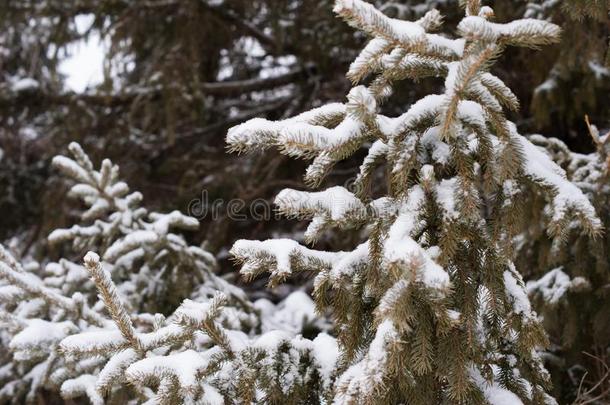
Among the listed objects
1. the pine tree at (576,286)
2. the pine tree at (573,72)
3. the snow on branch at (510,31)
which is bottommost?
the pine tree at (576,286)

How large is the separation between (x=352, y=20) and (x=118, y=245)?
2266mm

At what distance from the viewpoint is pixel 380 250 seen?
5.65ft

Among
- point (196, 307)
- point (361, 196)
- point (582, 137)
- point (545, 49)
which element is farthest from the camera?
point (582, 137)

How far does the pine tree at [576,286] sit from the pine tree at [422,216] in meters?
1.21

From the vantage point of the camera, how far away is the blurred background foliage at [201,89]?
4938 mm

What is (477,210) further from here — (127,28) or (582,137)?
(127,28)

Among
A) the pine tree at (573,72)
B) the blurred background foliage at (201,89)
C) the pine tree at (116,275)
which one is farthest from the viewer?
the blurred background foliage at (201,89)

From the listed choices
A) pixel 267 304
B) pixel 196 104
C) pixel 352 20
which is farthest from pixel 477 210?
pixel 196 104

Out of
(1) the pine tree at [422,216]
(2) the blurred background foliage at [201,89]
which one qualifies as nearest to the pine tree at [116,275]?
(2) the blurred background foliage at [201,89]

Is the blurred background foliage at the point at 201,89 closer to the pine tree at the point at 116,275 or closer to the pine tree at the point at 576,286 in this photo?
the pine tree at the point at 116,275

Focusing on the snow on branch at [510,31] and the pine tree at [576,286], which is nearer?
the snow on branch at [510,31]

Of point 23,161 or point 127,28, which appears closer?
point 127,28

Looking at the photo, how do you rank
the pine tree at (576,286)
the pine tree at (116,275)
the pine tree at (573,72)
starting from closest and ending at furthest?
the pine tree at (576,286), the pine tree at (116,275), the pine tree at (573,72)

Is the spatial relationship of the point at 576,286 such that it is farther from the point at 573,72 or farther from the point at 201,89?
the point at 201,89
